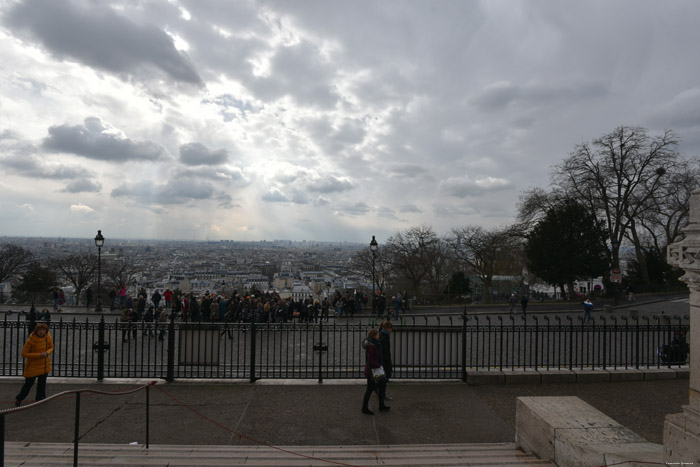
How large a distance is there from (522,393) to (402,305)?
50.2 ft

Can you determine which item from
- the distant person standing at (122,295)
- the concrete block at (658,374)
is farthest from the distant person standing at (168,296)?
the concrete block at (658,374)

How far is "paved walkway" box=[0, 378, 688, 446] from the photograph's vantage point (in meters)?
5.58

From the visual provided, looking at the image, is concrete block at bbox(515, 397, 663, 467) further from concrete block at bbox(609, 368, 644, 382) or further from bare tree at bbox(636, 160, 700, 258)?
bare tree at bbox(636, 160, 700, 258)

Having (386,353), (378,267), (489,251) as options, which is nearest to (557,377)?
(386,353)

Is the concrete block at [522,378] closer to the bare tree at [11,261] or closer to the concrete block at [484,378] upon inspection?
the concrete block at [484,378]

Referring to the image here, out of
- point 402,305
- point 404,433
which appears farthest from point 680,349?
point 402,305

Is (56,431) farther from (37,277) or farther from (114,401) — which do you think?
(37,277)

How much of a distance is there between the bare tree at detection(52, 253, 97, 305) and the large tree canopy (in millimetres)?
42740

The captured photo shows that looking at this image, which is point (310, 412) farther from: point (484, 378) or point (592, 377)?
point (592, 377)

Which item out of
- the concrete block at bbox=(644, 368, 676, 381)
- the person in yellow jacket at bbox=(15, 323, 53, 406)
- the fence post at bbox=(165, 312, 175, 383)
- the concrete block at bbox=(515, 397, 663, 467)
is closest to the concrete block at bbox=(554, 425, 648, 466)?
the concrete block at bbox=(515, 397, 663, 467)

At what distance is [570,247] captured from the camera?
95.2 ft

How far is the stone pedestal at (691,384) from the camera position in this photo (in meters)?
3.21

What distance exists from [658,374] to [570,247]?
22.9 m

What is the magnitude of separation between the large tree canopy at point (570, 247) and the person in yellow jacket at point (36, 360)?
30.2m
